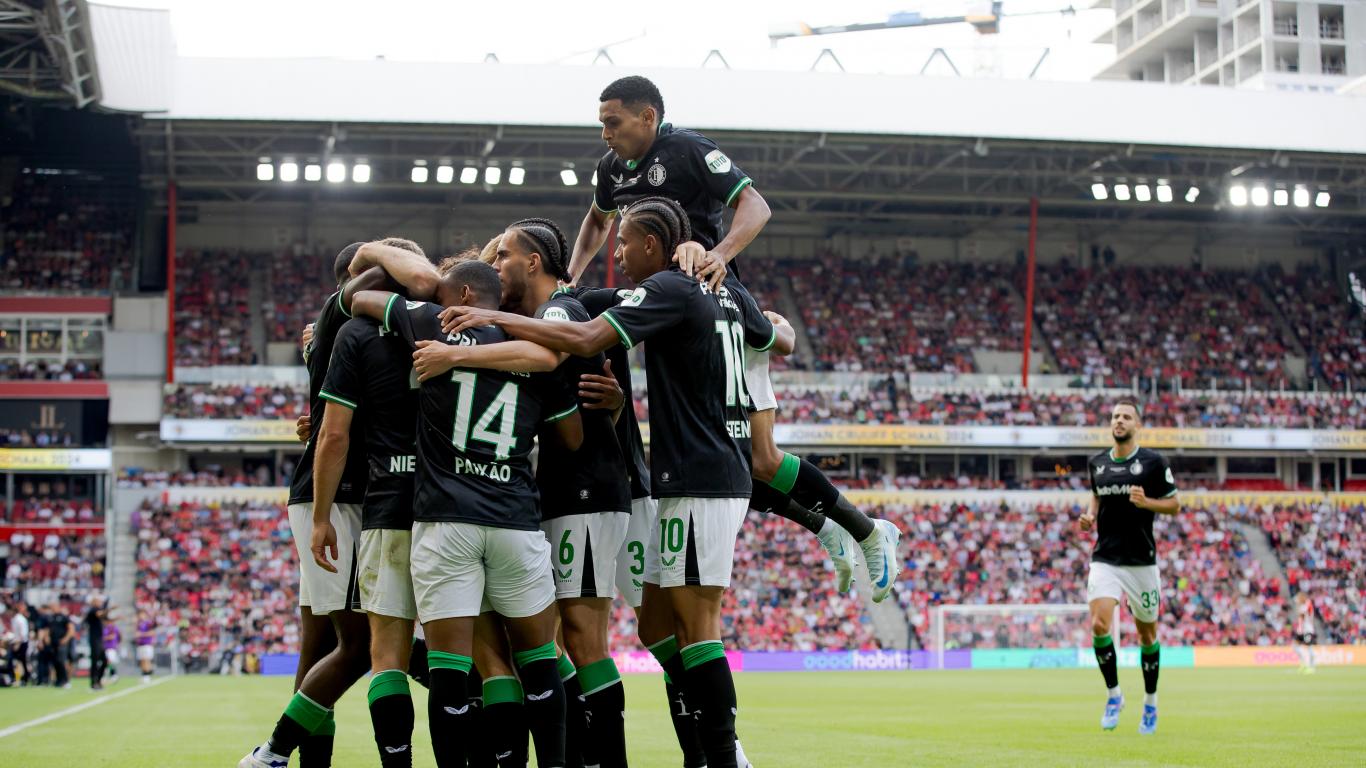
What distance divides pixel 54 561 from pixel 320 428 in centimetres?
2957

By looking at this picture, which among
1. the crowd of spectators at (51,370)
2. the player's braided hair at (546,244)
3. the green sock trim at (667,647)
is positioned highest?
the crowd of spectators at (51,370)

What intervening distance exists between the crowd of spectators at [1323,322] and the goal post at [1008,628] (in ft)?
55.5

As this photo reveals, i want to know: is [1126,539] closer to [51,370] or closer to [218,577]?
[218,577]

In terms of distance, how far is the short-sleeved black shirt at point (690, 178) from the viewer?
7219mm

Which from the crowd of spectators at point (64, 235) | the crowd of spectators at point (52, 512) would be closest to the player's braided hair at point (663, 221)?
the crowd of spectators at point (52, 512)

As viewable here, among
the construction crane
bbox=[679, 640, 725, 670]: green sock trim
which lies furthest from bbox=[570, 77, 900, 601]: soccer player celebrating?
the construction crane

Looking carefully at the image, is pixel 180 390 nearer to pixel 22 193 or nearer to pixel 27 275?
pixel 27 275

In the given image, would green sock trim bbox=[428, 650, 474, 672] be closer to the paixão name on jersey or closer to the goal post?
the paixão name on jersey

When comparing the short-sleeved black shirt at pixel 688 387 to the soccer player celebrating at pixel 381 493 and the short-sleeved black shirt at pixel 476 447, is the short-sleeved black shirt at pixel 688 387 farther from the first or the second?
the soccer player celebrating at pixel 381 493

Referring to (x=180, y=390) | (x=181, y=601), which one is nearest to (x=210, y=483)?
(x=180, y=390)

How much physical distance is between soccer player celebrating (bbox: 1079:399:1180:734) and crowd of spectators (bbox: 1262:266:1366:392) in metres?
35.1

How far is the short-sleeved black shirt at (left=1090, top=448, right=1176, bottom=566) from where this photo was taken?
12.1 meters

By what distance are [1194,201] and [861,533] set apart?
38861mm

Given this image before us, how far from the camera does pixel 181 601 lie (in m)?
31.7
